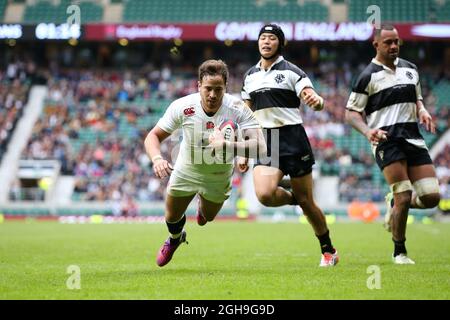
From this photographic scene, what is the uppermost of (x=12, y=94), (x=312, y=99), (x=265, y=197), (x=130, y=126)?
(x=312, y=99)

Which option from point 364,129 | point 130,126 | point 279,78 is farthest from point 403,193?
point 130,126

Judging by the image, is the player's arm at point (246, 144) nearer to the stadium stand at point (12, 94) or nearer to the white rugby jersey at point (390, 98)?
the white rugby jersey at point (390, 98)

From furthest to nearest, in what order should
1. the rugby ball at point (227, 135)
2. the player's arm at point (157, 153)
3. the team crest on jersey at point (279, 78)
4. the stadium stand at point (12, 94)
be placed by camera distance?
the stadium stand at point (12, 94) < the team crest on jersey at point (279, 78) < the rugby ball at point (227, 135) < the player's arm at point (157, 153)

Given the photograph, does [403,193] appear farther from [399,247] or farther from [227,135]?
[227,135]

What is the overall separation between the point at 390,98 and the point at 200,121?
2.57m

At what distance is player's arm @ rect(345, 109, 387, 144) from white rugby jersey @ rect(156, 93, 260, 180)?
4.73ft

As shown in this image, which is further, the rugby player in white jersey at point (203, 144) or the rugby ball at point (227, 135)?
the rugby ball at point (227, 135)

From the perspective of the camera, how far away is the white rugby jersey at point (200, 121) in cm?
881

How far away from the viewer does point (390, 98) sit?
9.91 meters

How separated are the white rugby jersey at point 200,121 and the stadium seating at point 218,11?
31906 millimetres

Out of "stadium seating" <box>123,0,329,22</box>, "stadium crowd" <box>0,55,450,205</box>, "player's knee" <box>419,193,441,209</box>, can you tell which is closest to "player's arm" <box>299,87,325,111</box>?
"player's knee" <box>419,193,441,209</box>

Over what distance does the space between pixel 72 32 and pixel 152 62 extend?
4.78 metres

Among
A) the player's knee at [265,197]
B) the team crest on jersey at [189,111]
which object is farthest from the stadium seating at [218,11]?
the team crest on jersey at [189,111]

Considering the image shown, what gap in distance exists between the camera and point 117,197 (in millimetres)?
33375
